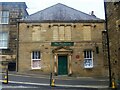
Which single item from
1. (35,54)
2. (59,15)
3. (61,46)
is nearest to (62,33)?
(61,46)

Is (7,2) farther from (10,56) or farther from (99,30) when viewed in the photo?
(99,30)

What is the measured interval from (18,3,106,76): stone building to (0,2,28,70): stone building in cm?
192

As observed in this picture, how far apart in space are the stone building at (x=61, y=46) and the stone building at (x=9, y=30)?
1916 millimetres

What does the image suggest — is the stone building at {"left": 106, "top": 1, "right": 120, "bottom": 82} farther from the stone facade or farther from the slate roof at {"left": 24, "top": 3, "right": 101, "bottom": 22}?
the slate roof at {"left": 24, "top": 3, "right": 101, "bottom": 22}

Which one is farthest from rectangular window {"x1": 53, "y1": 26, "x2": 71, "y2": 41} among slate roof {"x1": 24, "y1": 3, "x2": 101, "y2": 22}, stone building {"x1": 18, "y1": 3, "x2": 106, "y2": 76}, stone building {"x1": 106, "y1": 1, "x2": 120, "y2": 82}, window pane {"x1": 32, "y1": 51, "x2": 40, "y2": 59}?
stone building {"x1": 106, "y1": 1, "x2": 120, "y2": 82}

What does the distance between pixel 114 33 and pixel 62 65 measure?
1329cm

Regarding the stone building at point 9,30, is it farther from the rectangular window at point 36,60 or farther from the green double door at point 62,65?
the green double door at point 62,65

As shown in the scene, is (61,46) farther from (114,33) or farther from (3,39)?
(114,33)

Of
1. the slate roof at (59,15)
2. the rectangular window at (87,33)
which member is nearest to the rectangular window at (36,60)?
the slate roof at (59,15)

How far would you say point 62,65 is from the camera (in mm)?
29781

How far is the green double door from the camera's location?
2966 centimetres

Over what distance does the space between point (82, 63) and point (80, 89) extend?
43.5 feet

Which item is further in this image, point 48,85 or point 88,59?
point 88,59

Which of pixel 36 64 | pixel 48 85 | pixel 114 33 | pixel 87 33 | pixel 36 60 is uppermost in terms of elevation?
pixel 87 33
